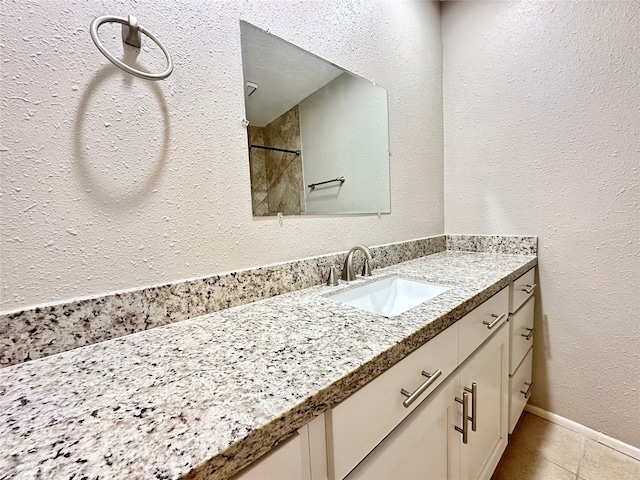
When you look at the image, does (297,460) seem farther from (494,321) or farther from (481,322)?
(494,321)

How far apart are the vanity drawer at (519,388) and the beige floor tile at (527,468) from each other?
0.42ft

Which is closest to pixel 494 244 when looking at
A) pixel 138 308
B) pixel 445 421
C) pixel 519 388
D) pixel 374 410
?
pixel 519 388

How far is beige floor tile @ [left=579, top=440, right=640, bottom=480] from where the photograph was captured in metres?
1.03

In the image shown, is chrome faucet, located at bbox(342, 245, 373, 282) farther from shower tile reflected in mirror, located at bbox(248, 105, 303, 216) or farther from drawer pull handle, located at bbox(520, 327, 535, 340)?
drawer pull handle, located at bbox(520, 327, 535, 340)

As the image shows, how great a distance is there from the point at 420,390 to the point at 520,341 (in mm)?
858

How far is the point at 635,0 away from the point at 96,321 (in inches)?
77.0

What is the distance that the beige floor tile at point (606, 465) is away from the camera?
1.03 m

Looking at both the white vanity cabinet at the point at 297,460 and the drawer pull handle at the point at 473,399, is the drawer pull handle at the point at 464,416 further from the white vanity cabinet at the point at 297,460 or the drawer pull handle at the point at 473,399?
the white vanity cabinet at the point at 297,460

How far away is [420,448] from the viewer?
58 centimetres

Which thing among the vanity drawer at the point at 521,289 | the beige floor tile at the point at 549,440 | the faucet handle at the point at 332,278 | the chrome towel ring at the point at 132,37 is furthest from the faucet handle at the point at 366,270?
the beige floor tile at the point at 549,440

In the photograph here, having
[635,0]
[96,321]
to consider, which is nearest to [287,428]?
[96,321]

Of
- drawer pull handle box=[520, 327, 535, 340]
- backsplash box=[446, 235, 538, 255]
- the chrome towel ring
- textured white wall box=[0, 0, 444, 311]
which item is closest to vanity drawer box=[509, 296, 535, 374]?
drawer pull handle box=[520, 327, 535, 340]

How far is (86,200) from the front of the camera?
21.4 inches

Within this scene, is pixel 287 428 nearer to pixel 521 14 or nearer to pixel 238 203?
pixel 238 203
